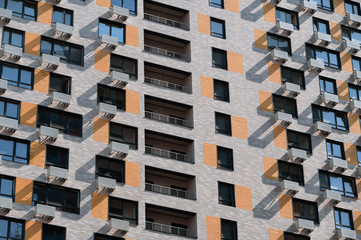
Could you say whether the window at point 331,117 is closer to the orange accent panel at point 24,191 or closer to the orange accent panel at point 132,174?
the orange accent panel at point 132,174

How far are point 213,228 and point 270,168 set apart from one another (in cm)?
877

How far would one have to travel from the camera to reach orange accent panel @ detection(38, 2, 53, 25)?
77.1 meters

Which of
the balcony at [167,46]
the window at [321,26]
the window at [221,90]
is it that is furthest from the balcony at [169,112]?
the window at [321,26]

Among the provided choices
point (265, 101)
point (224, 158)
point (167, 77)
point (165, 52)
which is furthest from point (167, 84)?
point (265, 101)

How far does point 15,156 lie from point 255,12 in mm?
30019

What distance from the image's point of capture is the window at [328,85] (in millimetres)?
86750

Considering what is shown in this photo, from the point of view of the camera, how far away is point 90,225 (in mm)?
69500

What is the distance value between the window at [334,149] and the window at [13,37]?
30066 mm

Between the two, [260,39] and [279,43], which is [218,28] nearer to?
[260,39]

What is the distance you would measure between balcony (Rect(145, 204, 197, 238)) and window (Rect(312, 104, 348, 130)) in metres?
17.9

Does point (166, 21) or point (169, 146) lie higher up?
point (166, 21)

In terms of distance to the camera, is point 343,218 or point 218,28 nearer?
point 343,218

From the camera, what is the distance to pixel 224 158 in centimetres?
7800

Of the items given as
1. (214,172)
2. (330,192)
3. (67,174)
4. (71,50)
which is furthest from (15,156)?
(330,192)
